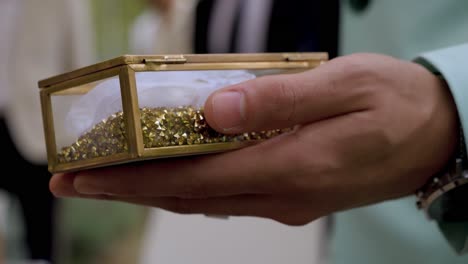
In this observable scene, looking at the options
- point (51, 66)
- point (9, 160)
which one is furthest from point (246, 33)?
point (9, 160)

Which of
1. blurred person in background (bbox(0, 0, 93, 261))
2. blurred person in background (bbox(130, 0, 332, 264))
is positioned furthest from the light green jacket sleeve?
blurred person in background (bbox(0, 0, 93, 261))

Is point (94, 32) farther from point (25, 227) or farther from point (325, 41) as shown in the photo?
point (325, 41)

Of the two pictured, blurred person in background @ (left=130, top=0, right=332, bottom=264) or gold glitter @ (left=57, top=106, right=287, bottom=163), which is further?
blurred person in background @ (left=130, top=0, right=332, bottom=264)

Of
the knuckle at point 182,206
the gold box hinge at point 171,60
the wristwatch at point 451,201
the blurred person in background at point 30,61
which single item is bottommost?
the wristwatch at point 451,201

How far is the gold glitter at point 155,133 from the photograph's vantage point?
256 mm

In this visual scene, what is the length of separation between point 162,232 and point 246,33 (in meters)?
0.34

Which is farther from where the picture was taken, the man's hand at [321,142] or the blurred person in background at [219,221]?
the blurred person in background at [219,221]

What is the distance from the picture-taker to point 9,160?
0.99 m

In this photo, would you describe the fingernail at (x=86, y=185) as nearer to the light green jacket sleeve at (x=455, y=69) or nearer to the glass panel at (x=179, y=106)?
the glass panel at (x=179, y=106)

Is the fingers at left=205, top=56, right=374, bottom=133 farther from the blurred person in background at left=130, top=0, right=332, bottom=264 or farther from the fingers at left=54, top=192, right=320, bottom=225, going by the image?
the blurred person in background at left=130, top=0, right=332, bottom=264

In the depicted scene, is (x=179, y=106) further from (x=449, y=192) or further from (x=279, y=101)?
(x=449, y=192)

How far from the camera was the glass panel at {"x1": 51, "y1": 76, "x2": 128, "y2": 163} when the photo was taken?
261mm

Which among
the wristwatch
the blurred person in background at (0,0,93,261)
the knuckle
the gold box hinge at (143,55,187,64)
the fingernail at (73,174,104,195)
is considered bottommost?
the wristwatch

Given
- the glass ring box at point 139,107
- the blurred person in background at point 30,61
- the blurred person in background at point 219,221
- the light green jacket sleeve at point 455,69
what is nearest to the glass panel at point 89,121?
the glass ring box at point 139,107
